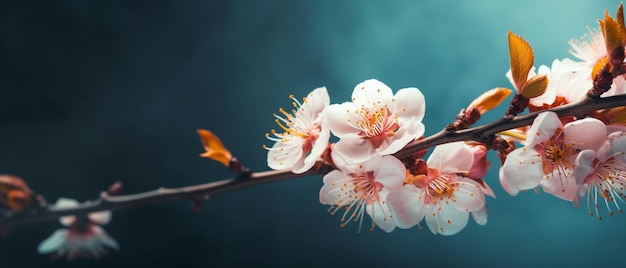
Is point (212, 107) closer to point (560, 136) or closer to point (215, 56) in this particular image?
point (215, 56)

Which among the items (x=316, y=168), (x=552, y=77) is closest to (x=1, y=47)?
(x=316, y=168)

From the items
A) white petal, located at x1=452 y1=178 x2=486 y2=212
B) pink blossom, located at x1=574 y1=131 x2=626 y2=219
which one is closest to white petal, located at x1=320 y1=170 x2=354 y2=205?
white petal, located at x1=452 y1=178 x2=486 y2=212

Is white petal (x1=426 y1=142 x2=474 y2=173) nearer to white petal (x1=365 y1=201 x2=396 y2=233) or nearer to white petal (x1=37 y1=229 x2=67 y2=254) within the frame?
white petal (x1=365 y1=201 x2=396 y2=233)

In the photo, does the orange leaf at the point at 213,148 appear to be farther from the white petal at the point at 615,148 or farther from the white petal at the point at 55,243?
the white petal at the point at 55,243

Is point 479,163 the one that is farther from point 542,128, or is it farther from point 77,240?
point 77,240

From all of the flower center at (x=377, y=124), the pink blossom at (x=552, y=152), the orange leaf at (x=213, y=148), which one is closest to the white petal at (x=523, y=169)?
the pink blossom at (x=552, y=152)

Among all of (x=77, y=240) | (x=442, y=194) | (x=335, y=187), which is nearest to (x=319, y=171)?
(x=335, y=187)

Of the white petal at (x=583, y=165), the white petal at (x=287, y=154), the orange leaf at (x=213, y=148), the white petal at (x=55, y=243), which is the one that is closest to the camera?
the white petal at (x=583, y=165)
